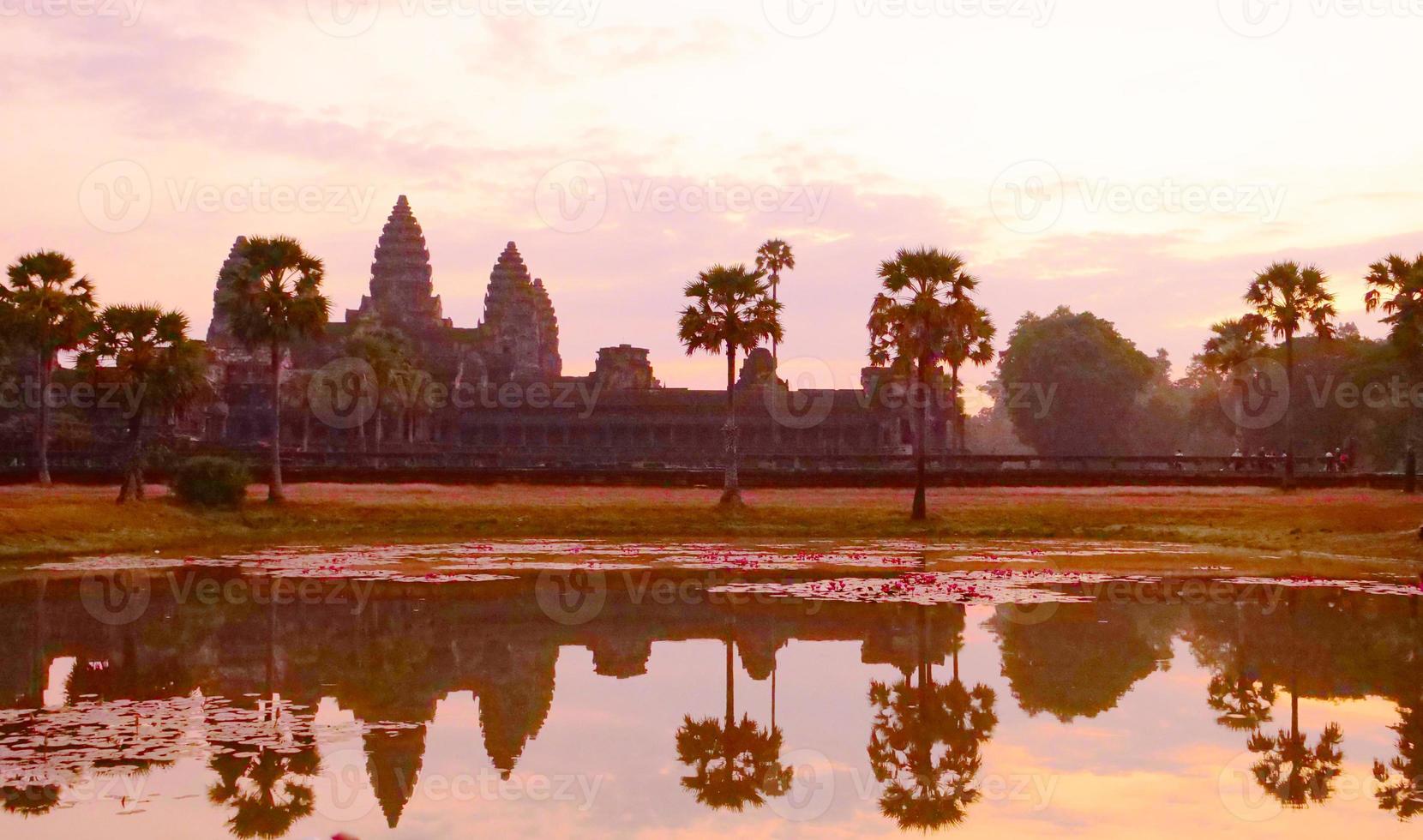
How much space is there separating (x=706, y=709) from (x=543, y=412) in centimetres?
7138

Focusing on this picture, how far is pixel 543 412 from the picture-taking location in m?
85.5

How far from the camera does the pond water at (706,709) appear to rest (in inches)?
426

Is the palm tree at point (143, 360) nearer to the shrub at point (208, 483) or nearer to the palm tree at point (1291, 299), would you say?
the shrub at point (208, 483)

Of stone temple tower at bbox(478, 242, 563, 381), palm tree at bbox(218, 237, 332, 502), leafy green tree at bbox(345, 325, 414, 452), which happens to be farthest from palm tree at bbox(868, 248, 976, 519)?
stone temple tower at bbox(478, 242, 563, 381)

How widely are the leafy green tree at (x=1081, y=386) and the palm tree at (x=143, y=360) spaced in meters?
69.1

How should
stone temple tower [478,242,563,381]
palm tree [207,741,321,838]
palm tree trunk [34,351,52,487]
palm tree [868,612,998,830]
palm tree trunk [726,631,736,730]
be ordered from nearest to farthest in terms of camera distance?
palm tree [207,741,321,838]
palm tree [868,612,998,830]
palm tree trunk [726,631,736,730]
palm tree trunk [34,351,52,487]
stone temple tower [478,242,563,381]

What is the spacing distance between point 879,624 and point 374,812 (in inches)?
436

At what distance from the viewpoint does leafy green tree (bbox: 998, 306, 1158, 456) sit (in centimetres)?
10050

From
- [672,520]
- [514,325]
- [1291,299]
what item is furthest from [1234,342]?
[514,325]

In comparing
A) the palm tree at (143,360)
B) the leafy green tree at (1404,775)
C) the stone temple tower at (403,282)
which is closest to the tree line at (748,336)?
the palm tree at (143,360)

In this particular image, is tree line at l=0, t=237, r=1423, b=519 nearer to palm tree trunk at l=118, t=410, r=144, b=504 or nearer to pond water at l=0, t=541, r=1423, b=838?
palm tree trunk at l=118, t=410, r=144, b=504

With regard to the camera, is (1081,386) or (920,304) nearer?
(920,304)

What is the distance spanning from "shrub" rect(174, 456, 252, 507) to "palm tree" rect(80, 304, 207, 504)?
1257mm

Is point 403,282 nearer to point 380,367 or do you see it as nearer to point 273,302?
point 380,367
